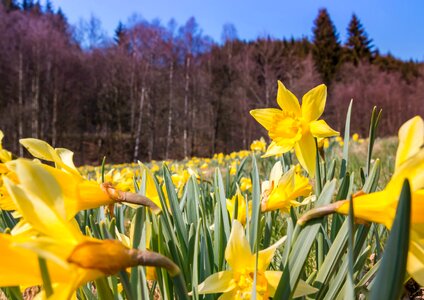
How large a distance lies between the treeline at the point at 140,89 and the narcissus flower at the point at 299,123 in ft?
62.8

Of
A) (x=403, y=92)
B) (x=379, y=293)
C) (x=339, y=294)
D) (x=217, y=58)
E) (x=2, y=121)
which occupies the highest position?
(x=217, y=58)

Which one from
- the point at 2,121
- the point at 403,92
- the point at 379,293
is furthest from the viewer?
the point at 403,92

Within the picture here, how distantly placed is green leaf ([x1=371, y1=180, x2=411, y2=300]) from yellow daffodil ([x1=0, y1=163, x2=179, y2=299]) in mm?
249

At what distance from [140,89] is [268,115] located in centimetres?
2030

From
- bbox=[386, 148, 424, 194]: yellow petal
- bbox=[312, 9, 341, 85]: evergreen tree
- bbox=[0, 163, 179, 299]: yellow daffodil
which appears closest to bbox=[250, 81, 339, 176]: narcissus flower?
bbox=[386, 148, 424, 194]: yellow petal

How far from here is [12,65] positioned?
60.0 feet

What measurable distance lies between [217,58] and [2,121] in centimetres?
1194

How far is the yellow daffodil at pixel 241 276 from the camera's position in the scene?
57cm

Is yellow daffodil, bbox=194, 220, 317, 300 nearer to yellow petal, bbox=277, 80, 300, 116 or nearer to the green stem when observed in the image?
the green stem

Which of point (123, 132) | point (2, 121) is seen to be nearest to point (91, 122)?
point (123, 132)

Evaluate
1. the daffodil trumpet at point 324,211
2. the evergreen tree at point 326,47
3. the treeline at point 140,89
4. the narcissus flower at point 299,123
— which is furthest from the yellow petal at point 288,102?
the evergreen tree at point 326,47

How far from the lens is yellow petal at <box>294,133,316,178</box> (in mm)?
911

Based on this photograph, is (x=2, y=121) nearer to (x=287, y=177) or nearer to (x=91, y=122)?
(x=91, y=122)

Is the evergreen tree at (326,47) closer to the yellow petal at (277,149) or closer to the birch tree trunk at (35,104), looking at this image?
the birch tree trunk at (35,104)
